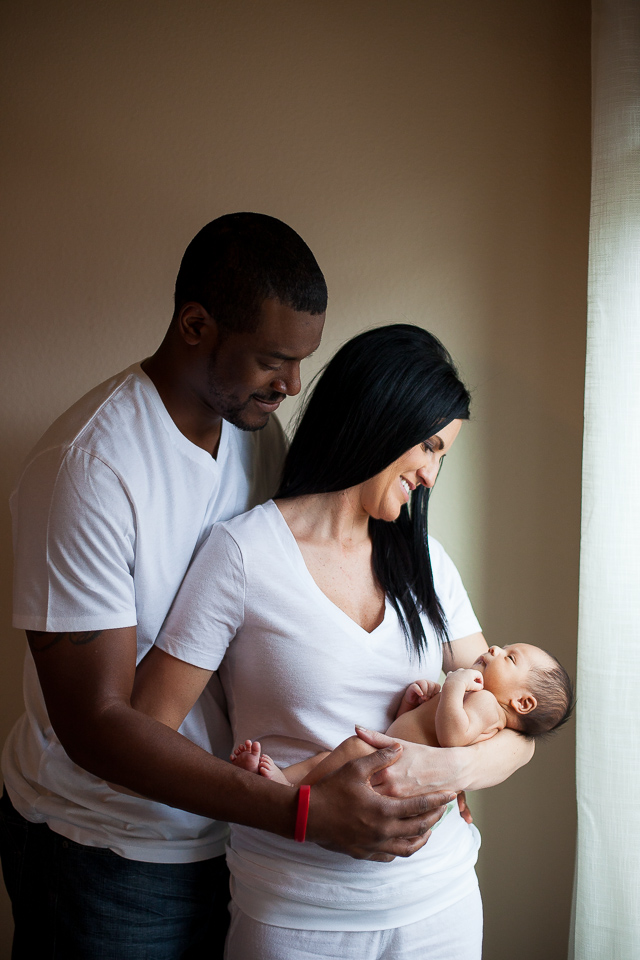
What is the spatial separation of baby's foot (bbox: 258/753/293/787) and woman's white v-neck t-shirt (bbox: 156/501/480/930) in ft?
0.27

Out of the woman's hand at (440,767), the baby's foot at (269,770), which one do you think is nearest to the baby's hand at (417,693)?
the woman's hand at (440,767)

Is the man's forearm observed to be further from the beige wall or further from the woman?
the beige wall

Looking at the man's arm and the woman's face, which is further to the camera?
the woman's face

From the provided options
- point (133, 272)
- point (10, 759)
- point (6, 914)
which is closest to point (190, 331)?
point (133, 272)

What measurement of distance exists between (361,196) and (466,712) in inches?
54.5

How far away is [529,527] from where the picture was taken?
81.3 inches

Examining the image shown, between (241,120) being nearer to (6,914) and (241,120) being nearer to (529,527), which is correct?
(529,527)

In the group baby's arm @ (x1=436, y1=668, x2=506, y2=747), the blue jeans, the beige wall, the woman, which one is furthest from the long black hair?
the blue jeans

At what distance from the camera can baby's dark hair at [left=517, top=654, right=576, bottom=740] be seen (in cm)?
156

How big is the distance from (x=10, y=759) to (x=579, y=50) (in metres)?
2.32

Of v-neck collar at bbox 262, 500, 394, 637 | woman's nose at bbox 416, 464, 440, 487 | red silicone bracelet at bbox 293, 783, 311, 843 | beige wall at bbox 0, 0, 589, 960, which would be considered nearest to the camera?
red silicone bracelet at bbox 293, 783, 311, 843

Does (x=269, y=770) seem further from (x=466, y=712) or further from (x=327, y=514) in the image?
(x=327, y=514)

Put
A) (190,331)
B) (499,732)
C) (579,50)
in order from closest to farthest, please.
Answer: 1. (190,331)
2. (499,732)
3. (579,50)

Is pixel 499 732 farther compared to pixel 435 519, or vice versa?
pixel 435 519
